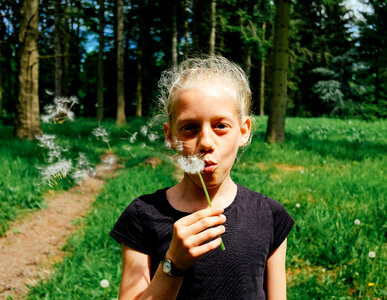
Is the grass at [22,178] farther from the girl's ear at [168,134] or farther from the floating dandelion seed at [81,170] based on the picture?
the girl's ear at [168,134]

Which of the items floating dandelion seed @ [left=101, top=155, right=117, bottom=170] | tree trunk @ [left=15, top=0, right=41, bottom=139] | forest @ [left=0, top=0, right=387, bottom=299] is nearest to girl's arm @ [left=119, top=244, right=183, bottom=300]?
forest @ [left=0, top=0, right=387, bottom=299]

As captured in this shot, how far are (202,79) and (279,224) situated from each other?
2.56ft

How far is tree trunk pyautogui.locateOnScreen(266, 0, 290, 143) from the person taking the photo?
29.7 ft

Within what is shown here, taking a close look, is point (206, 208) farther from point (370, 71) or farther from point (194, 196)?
point (370, 71)

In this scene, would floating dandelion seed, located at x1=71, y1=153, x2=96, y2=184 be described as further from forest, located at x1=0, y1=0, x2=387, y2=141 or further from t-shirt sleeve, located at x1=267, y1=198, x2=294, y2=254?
forest, located at x1=0, y1=0, x2=387, y2=141

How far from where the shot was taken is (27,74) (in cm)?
814

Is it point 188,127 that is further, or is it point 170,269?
point 188,127

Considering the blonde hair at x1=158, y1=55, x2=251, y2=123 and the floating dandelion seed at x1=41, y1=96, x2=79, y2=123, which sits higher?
the blonde hair at x1=158, y1=55, x2=251, y2=123

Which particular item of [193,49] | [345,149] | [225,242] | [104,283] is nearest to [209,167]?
Answer: [225,242]

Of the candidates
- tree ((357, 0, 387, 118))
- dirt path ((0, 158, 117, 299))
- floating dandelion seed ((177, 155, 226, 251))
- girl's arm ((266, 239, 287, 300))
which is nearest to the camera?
floating dandelion seed ((177, 155, 226, 251))

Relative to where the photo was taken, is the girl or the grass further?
the grass

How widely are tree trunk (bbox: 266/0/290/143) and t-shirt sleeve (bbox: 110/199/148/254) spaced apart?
7985 mm

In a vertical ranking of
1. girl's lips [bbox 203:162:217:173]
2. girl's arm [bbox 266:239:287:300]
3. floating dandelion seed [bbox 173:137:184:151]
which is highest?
floating dandelion seed [bbox 173:137:184:151]

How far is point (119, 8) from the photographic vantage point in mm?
15250
